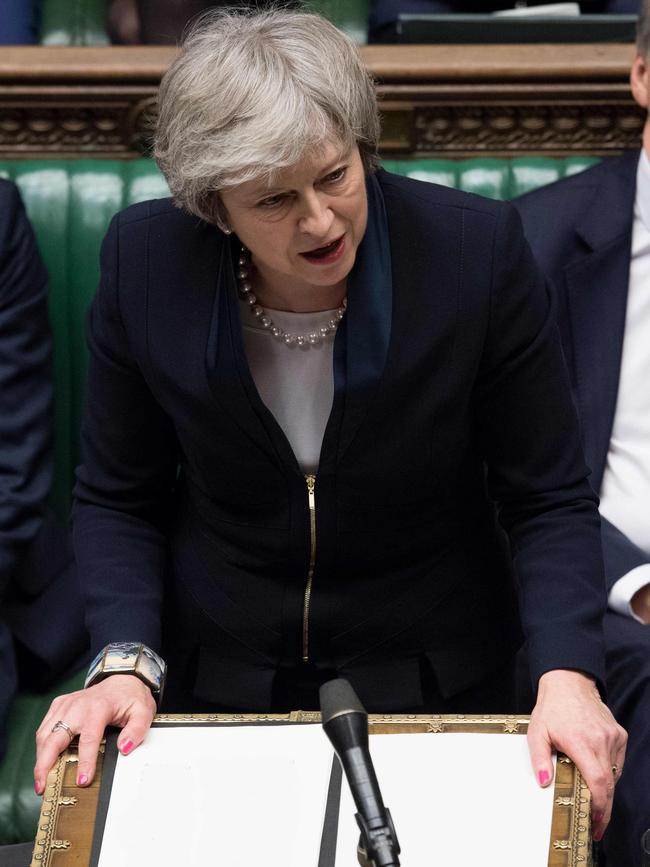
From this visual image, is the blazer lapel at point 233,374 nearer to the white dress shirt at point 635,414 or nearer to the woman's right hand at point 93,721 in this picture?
the woman's right hand at point 93,721

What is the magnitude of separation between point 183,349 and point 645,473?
0.81 metres

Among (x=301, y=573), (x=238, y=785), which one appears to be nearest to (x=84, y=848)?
(x=238, y=785)

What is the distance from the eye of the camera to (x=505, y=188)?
89.1 inches

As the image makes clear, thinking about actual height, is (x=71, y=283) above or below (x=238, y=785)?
above

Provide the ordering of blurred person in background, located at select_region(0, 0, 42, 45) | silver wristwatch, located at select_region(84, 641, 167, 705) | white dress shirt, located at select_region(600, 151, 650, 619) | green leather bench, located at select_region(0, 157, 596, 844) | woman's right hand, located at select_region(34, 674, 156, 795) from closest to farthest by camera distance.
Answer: woman's right hand, located at select_region(34, 674, 156, 795), silver wristwatch, located at select_region(84, 641, 167, 705), white dress shirt, located at select_region(600, 151, 650, 619), green leather bench, located at select_region(0, 157, 596, 844), blurred person in background, located at select_region(0, 0, 42, 45)

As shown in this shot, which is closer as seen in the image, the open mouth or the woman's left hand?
the woman's left hand

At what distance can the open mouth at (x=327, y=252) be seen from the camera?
137 centimetres

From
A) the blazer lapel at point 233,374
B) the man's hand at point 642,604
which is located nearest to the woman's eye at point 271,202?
the blazer lapel at point 233,374

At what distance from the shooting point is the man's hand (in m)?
1.83

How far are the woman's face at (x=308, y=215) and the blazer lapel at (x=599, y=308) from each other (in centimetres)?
65

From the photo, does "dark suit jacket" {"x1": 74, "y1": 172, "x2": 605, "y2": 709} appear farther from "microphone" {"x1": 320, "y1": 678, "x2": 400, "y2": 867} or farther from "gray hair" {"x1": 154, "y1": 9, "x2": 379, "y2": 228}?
"microphone" {"x1": 320, "y1": 678, "x2": 400, "y2": 867}

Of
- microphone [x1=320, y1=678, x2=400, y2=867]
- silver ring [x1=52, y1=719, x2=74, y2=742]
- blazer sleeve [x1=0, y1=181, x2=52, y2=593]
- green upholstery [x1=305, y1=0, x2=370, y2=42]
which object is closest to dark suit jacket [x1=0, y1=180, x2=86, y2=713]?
blazer sleeve [x1=0, y1=181, x2=52, y2=593]

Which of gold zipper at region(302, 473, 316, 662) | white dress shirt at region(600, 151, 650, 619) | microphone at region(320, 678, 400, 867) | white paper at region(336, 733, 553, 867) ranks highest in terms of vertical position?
white dress shirt at region(600, 151, 650, 619)

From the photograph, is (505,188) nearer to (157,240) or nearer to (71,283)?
(71,283)
